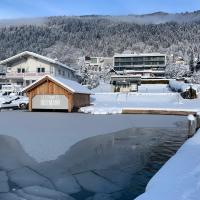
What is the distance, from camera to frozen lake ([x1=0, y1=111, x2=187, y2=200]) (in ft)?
31.4

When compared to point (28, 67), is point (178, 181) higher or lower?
lower

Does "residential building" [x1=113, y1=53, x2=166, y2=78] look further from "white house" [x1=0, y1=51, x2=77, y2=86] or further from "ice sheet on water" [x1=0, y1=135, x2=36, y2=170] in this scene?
"ice sheet on water" [x1=0, y1=135, x2=36, y2=170]

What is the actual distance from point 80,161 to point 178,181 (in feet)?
14.8

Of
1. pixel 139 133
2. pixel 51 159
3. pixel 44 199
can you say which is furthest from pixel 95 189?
pixel 139 133

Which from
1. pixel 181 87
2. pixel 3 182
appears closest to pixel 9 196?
pixel 3 182

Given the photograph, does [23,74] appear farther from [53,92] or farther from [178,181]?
[178,181]

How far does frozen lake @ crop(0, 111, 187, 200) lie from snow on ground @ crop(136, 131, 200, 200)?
59cm

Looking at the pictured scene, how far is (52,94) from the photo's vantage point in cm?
3791

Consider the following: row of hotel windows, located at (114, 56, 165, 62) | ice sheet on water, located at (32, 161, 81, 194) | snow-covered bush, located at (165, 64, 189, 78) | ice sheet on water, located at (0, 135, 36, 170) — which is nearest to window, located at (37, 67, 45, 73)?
ice sheet on water, located at (0, 135, 36, 170)

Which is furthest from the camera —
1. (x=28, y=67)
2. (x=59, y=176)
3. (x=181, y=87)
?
(x=28, y=67)

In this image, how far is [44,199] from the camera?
8758mm

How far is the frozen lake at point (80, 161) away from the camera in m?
9.57

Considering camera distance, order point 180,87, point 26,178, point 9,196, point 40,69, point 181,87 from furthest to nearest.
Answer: point 40,69, point 180,87, point 181,87, point 26,178, point 9,196

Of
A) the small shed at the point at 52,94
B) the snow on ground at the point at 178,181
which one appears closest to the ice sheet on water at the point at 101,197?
the snow on ground at the point at 178,181
